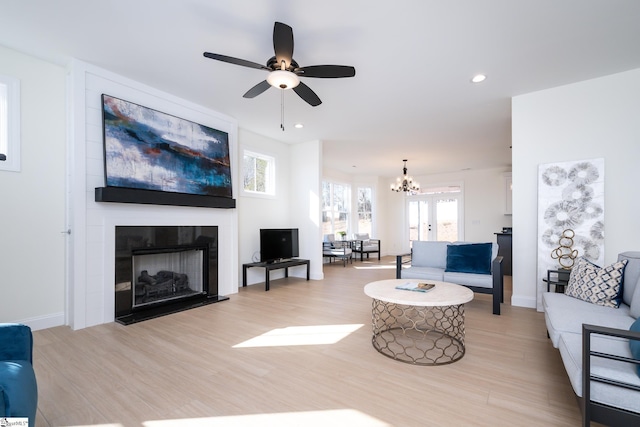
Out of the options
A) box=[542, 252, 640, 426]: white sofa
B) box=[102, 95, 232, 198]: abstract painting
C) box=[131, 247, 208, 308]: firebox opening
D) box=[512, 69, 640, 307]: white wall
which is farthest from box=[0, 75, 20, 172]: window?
box=[512, 69, 640, 307]: white wall

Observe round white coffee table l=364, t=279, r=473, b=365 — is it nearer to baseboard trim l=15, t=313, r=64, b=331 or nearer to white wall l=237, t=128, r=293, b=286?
white wall l=237, t=128, r=293, b=286

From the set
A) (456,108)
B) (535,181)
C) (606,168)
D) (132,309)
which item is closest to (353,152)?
(456,108)

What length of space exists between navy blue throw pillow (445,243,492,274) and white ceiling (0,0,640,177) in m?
2.06

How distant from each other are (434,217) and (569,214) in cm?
639

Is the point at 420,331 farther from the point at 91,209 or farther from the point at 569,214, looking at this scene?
the point at 91,209

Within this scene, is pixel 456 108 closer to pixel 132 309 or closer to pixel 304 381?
pixel 304 381

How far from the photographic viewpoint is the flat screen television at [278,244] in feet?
18.4

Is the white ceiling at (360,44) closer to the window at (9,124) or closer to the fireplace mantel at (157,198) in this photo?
the window at (9,124)

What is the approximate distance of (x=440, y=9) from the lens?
7.91ft

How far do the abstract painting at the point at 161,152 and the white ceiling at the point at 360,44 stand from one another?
1.41ft

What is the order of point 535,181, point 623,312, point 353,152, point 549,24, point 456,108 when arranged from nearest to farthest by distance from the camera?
point 623,312 → point 549,24 → point 535,181 → point 456,108 → point 353,152

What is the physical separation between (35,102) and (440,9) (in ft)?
13.6

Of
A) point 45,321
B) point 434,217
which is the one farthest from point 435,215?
point 45,321

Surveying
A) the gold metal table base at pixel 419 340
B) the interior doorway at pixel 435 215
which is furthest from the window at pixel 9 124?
the interior doorway at pixel 435 215
